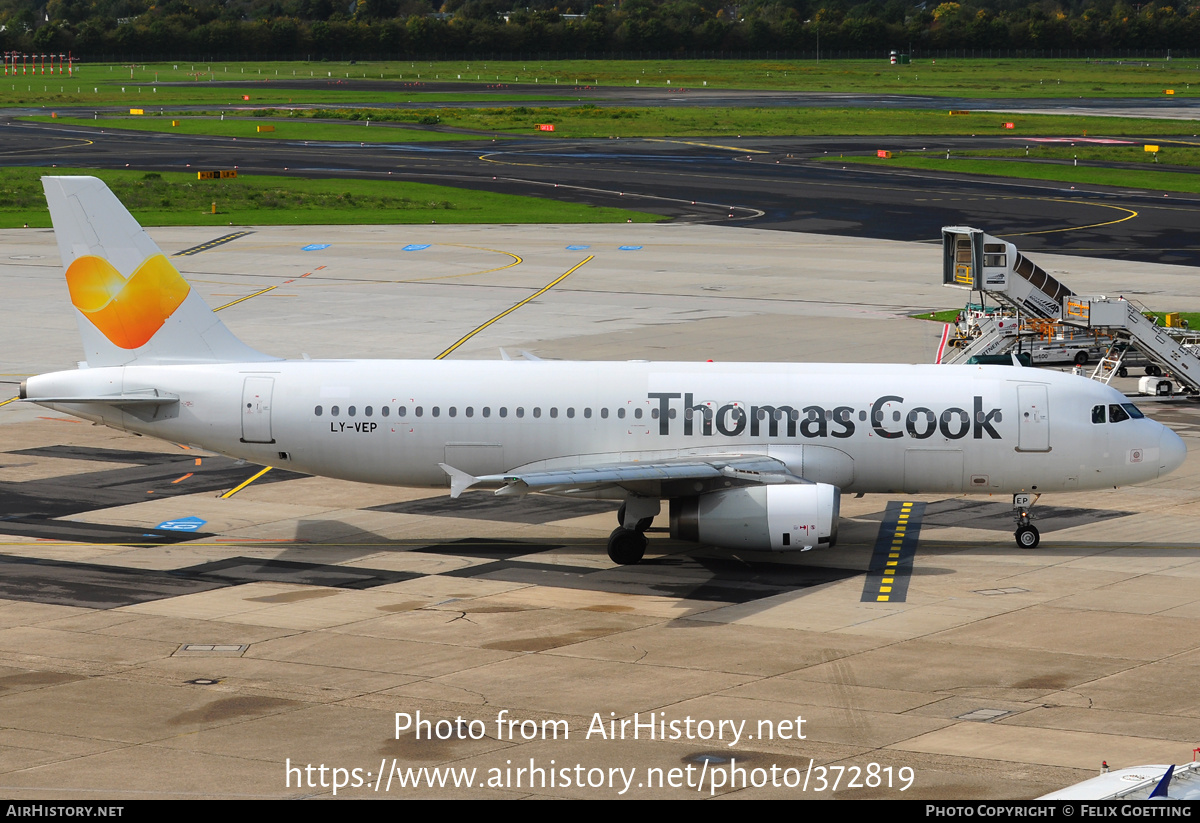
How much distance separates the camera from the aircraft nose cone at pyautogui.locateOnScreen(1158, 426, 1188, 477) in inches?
1563

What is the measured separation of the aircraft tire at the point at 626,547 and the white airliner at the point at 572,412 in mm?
49

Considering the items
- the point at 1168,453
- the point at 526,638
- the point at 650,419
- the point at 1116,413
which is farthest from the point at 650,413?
the point at 1168,453

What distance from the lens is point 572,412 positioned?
39.9 metres

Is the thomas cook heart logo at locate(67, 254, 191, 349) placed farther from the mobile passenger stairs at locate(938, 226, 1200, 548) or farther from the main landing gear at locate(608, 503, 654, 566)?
the mobile passenger stairs at locate(938, 226, 1200, 548)

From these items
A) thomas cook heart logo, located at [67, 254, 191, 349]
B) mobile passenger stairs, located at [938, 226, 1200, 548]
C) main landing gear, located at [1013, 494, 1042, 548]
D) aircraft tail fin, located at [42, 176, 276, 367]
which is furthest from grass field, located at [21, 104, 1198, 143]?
main landing gear, located at [1013, 494, 1042, 548]

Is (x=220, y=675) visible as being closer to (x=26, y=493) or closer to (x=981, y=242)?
(x=26, y=493)

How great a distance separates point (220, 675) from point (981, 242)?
3809 centimetres

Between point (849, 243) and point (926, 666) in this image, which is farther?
point (849, 243)

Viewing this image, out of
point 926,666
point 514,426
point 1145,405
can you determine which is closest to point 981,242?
point 1145,405

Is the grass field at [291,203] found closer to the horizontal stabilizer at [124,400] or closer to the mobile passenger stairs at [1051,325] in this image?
the mobile passenger stairs at [1051,325]

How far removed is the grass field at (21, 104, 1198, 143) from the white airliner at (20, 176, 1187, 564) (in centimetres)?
11849

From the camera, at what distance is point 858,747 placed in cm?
2542

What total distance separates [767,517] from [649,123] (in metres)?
147
